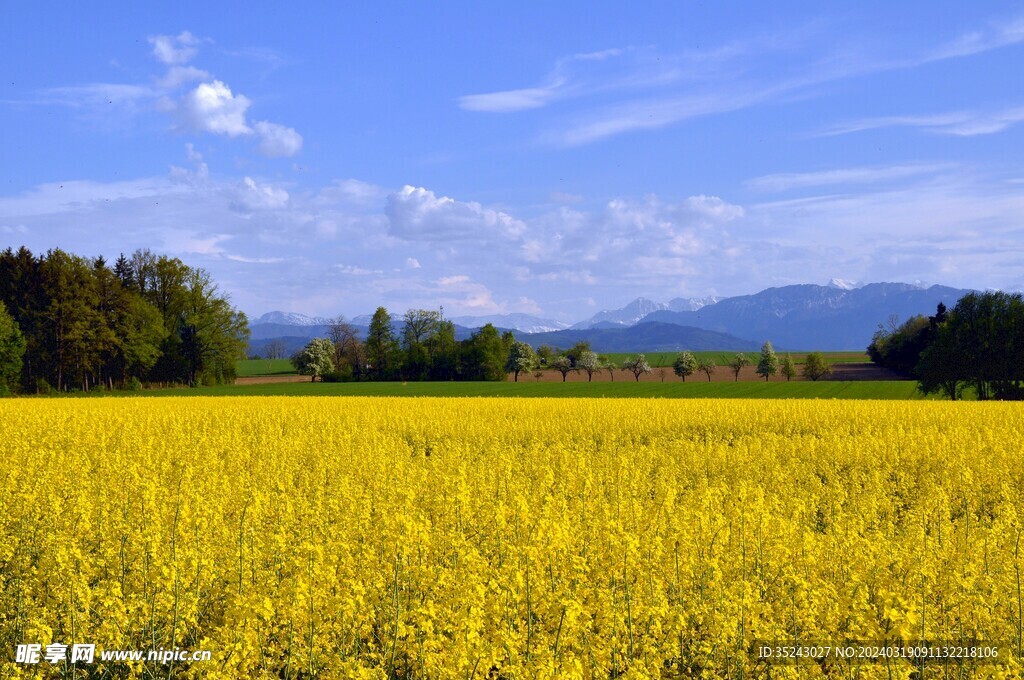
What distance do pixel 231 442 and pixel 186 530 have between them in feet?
33.1

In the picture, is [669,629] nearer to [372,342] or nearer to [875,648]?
[875,648]

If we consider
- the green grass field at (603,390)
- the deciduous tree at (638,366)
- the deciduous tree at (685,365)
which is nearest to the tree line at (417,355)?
the green grass field at (603,390)

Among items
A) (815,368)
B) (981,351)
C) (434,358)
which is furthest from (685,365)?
(981,351)

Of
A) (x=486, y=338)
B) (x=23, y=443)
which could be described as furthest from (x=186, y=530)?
(x=486, y=338)

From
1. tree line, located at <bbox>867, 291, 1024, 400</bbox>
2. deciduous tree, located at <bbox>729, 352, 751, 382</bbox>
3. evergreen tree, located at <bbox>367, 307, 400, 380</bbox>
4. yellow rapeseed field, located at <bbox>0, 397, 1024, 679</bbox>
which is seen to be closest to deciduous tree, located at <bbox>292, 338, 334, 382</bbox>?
evergreen tree, located at <bbox>367, 307, 400, 380</bbox>

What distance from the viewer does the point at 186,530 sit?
29.0 feet

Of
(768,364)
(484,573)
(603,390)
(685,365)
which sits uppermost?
(685,365)

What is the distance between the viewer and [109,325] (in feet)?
222

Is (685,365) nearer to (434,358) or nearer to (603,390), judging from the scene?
(434,358)

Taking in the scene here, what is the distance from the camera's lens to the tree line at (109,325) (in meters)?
63.3

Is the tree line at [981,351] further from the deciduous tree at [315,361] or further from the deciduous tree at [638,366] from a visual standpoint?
the deciduous tree at [315,361]

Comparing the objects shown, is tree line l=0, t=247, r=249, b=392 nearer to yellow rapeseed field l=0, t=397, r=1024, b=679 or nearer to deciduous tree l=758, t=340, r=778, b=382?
yellow rapeseed field l=0, t=397, r=1024, b=679

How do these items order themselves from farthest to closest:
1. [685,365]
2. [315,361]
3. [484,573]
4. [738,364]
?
[738,364] < [685,365] < [315,361] < [484,573]

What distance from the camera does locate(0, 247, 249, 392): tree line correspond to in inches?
2491
